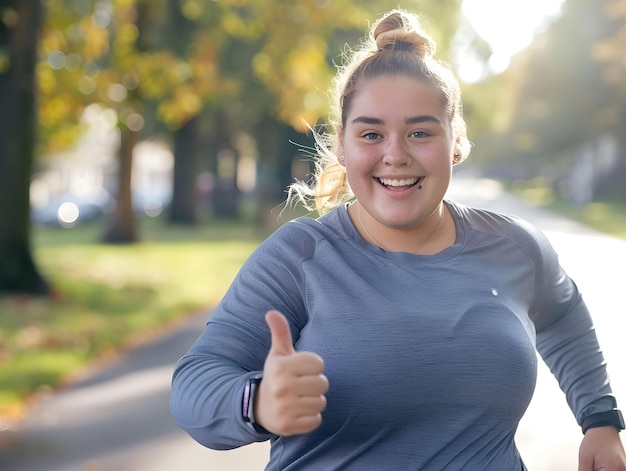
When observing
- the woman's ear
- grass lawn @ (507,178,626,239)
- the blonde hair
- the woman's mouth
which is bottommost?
grass lawn @ (507,178,626,239)

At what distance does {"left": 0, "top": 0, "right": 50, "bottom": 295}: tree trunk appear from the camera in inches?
556

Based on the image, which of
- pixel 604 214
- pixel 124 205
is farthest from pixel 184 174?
pixel 604 214

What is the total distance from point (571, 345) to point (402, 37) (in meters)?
0.92

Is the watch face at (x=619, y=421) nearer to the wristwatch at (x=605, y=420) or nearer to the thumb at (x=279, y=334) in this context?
the wristwatch at (x=605, y=420)

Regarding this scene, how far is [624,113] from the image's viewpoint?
4047 centimetres

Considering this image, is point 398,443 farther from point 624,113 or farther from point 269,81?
point 624,113

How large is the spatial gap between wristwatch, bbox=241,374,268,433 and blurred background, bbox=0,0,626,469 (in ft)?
4.38

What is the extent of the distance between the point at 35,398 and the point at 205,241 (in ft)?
61.9

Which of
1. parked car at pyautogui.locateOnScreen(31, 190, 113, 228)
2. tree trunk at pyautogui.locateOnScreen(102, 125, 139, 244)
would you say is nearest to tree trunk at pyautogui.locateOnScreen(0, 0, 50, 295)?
tree trunk at pyautogui.locateOnScreen(102, 125, 139, 244)

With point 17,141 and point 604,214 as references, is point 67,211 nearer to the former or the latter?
point 604,214

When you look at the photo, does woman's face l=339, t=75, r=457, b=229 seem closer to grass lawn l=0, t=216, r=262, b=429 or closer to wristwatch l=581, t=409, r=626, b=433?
wristwatch l=581, t=409, r=626, b=433

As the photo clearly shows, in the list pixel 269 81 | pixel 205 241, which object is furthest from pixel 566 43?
pixel 269 81

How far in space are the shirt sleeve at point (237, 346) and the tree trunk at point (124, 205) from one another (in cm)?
2301

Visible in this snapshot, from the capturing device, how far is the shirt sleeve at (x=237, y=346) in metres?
1.94
